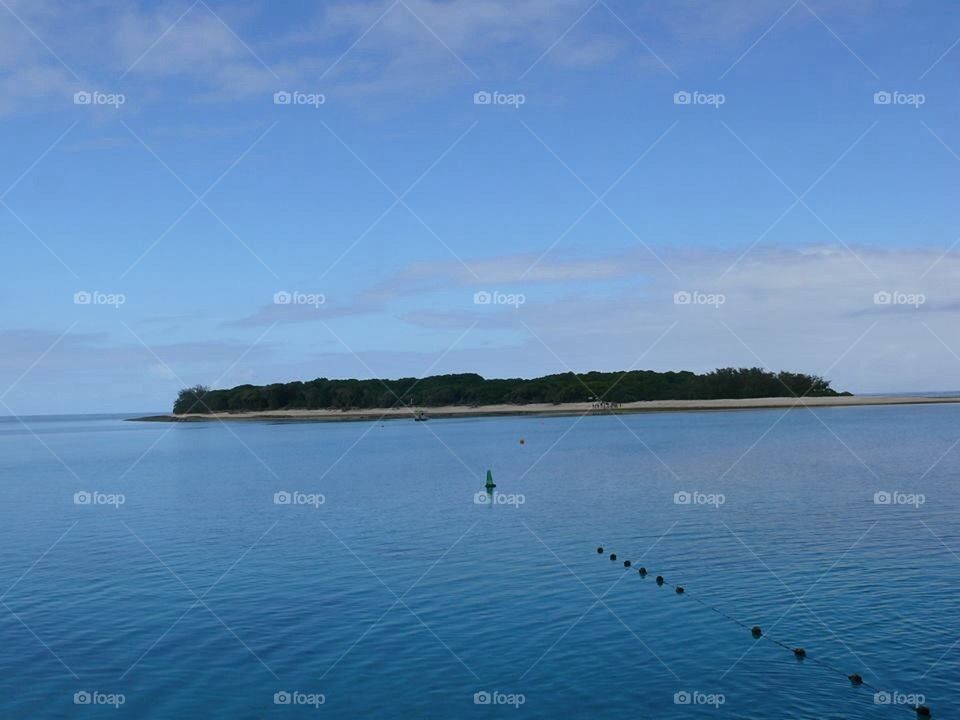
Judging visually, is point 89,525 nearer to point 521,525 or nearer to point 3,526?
point 3,526

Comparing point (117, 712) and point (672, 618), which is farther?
point (672, 618)

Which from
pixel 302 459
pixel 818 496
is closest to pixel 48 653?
pixel 818 496

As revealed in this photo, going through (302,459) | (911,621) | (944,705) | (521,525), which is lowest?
(944,705)

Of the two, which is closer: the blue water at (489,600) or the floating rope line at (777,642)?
the floating rope line at (777,642)

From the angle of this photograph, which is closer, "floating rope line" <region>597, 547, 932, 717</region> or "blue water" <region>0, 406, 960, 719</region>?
"floating rope line" <region>597, 547, 932, 717</region>

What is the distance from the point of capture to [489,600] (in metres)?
30.9

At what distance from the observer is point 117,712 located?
2161cm

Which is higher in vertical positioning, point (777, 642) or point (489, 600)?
point (489, 600)

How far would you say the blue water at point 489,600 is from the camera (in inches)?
880

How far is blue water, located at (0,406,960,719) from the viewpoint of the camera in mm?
22359

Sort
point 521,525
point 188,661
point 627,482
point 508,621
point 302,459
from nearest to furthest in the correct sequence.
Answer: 1. point 188,661
2. point 508,621
3. point 521,525
4. point 627,482
5. point 302,459

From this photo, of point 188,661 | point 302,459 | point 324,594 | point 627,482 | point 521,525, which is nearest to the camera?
point 188,661

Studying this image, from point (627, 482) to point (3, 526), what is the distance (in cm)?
4090

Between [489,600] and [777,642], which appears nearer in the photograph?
[777,642]
